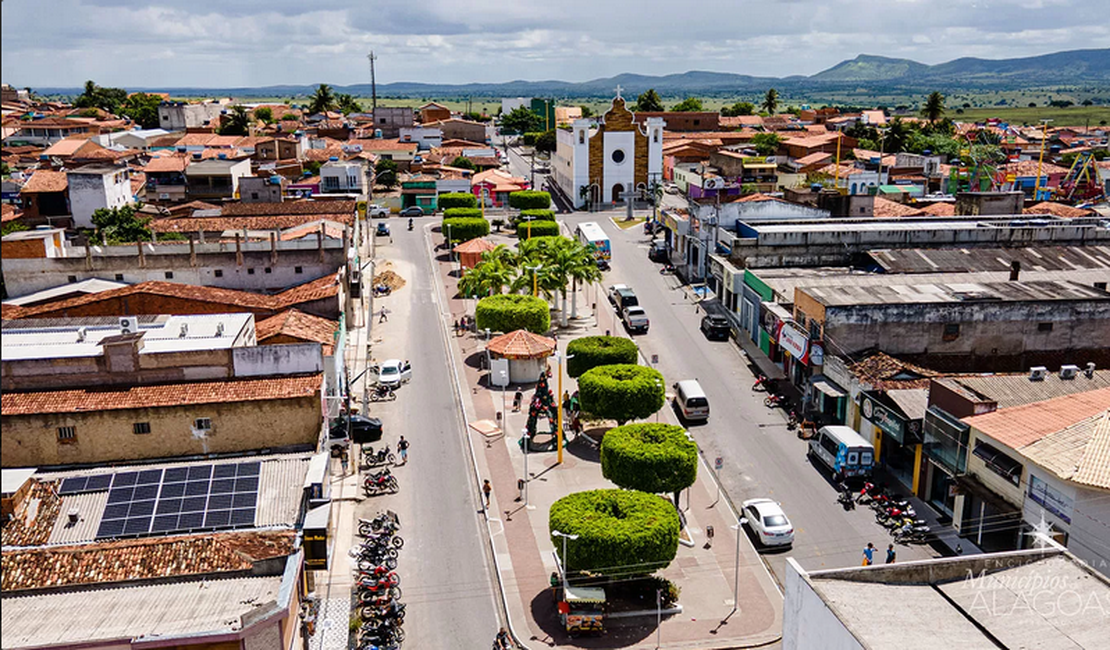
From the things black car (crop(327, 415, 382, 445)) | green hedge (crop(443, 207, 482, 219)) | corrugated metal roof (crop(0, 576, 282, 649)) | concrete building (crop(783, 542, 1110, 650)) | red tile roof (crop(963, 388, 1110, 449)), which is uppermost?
green hedge (crop(443, 207, 482, 219))

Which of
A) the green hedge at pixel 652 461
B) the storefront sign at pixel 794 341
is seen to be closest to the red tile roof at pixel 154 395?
the green hedge at pixel 652 461

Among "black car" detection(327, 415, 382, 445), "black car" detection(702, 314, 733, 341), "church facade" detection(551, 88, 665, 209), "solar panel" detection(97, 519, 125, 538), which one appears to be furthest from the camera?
"church facade" detection(551, 88, 665, 209)

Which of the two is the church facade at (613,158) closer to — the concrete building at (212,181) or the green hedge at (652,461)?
the concrete building at (212,181)

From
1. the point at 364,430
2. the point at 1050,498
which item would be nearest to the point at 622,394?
the point at 364,430

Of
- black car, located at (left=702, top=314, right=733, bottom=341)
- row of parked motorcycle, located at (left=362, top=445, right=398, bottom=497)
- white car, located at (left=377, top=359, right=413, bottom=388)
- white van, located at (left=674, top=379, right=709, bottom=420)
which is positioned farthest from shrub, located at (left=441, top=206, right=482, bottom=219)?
row of parked motorcycle, located at (left=362, top=445, right=398, bottom=497)

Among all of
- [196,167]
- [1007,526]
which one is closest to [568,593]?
[1007,526]

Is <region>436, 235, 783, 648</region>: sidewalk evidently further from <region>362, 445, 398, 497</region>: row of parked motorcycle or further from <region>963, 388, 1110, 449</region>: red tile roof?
<region>963, 388, 1110, 449</region>: red tile roof
